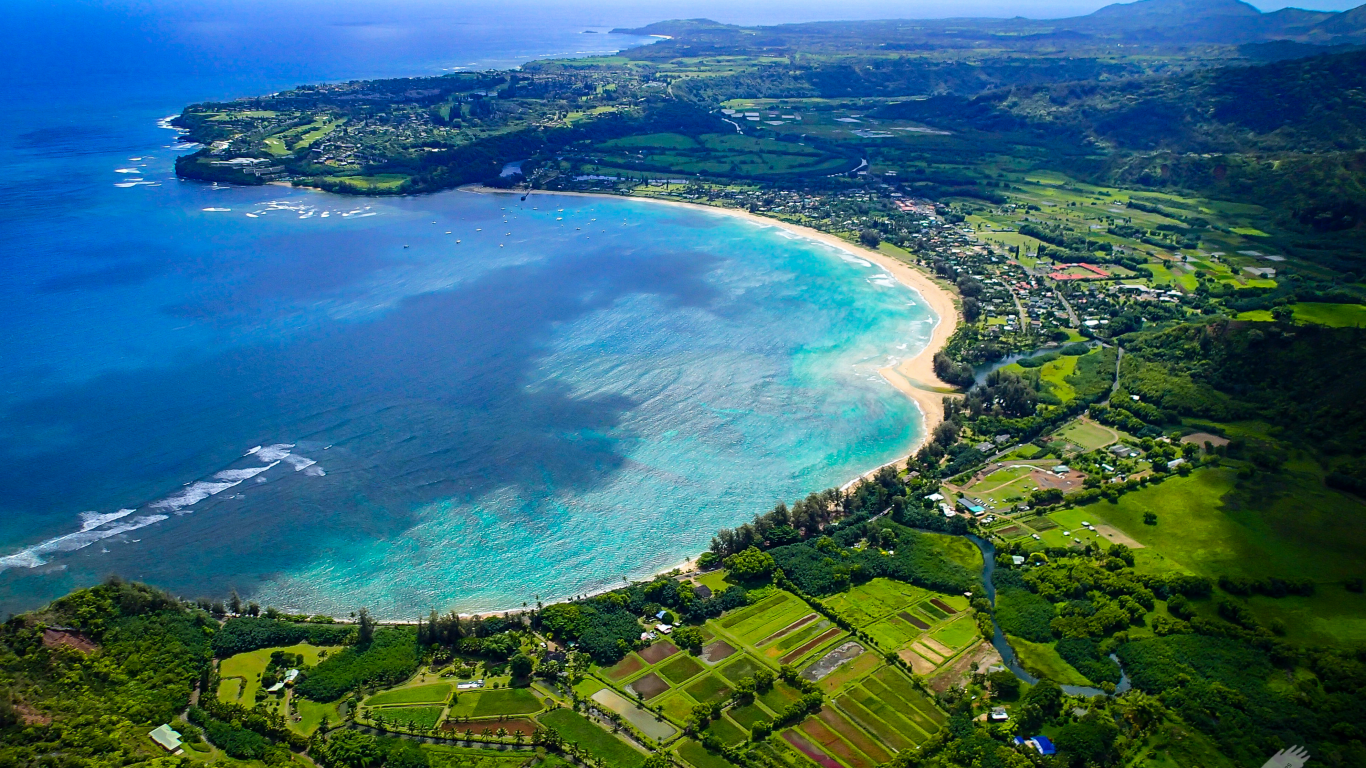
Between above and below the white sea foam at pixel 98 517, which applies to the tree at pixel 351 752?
below

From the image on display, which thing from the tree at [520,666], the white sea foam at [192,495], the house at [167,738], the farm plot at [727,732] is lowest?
the farm plot at [727,732]

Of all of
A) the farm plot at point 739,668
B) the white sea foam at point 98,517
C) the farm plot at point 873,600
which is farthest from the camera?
the white sea foam at point 98,517

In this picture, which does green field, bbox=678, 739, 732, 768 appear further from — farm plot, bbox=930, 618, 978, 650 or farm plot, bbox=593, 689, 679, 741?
farm plot, bbox=930, 618, 978, 650

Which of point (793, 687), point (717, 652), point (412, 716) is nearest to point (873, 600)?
point (793, 687)

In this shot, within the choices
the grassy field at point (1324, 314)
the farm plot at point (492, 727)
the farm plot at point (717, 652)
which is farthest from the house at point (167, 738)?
the grassy field at point (1324, 314)

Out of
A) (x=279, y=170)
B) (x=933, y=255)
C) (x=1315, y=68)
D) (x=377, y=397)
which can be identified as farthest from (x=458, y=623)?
(x=1315, y=68)

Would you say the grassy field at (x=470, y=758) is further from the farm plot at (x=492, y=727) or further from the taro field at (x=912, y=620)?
the taro field at (x=912, y=620)

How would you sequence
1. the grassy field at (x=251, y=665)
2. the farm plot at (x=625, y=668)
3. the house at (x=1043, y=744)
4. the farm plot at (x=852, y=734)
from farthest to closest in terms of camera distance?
the farm plot at (x=625, y=668) → the grassy field at (x=251, y=665) → the farm plot at (x=852, y=734) → the house at (x=1043, y=744)

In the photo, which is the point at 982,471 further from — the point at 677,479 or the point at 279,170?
the point at 279,170
